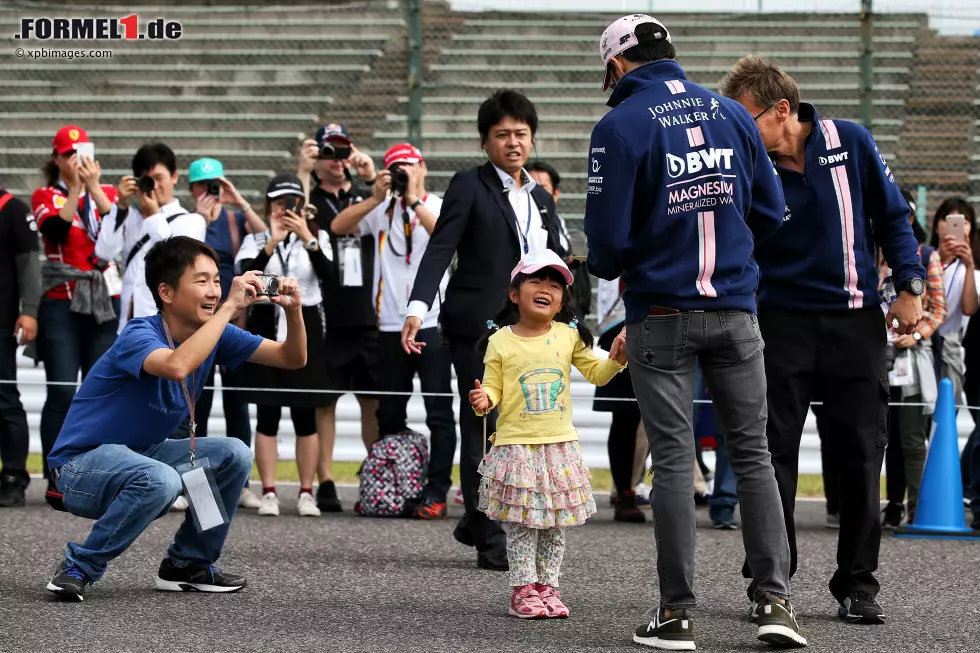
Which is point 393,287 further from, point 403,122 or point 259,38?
point 259,38

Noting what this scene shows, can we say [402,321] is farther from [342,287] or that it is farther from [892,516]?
[892,516]

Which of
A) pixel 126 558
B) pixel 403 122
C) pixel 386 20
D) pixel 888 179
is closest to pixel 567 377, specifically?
pixel 888 179

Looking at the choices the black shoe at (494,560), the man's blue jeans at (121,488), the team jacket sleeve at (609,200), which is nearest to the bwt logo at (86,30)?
Result: the black shoe at (494,560)

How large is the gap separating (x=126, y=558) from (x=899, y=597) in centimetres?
302

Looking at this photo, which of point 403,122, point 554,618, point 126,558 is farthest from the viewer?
point 403,122

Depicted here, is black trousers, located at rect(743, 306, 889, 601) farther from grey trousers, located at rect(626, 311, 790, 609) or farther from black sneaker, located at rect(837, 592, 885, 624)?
grey trousers, located at rect(626, 311, 790, 609)

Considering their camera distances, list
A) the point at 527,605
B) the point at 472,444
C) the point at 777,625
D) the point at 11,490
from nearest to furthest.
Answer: the point at 777,625
the point at 527,605
the point at 472,444
the point at 11,490

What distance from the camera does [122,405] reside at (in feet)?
17.4

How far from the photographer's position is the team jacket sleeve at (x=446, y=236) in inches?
245

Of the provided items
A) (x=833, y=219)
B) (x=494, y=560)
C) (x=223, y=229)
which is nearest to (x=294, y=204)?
(x=223, y=229)

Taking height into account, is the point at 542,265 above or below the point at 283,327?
above

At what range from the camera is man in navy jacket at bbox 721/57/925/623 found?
5.02 m

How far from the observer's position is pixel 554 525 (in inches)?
202

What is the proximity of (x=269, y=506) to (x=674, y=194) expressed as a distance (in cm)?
412
